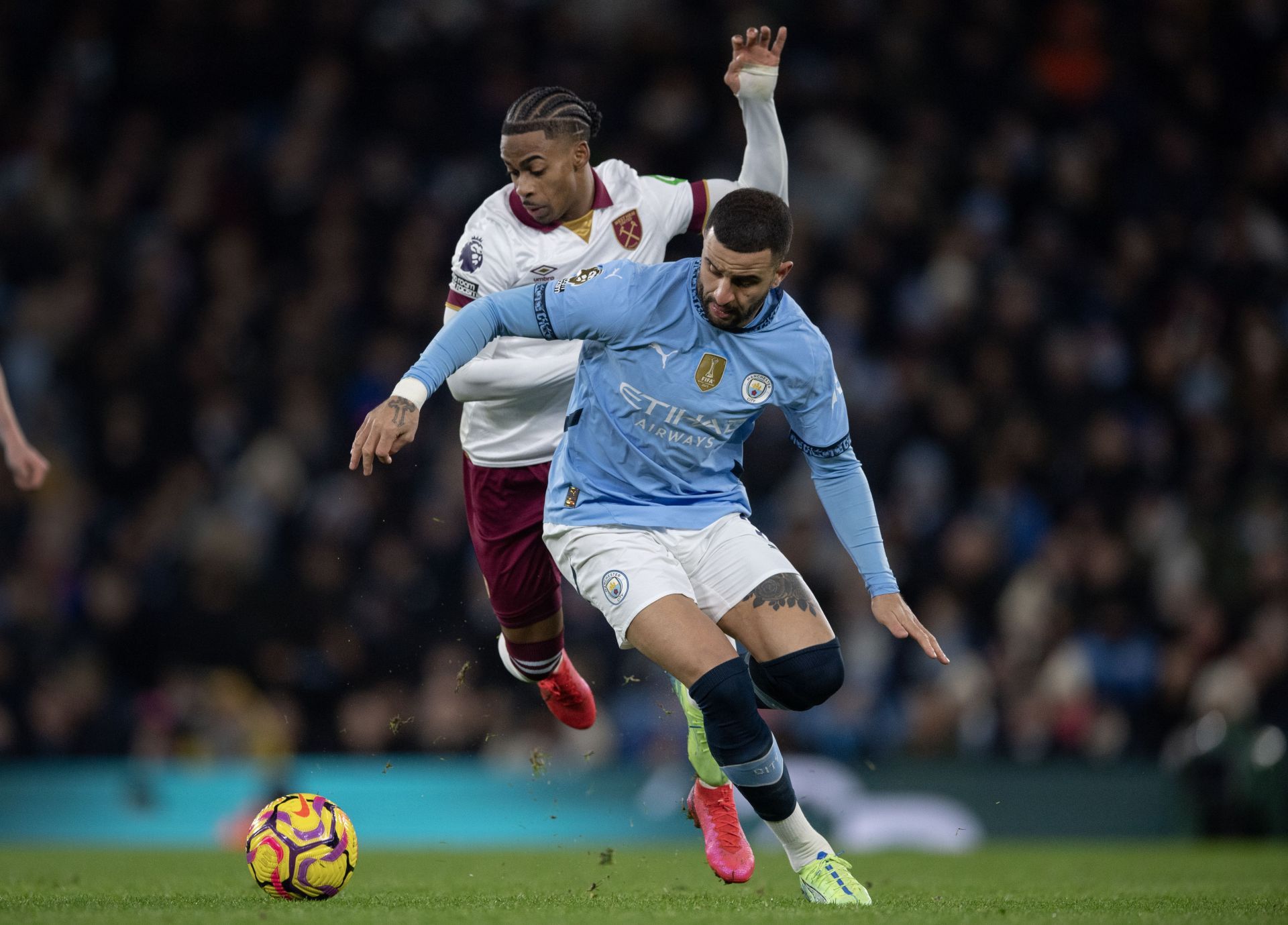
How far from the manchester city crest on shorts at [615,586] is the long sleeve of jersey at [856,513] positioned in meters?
0.82

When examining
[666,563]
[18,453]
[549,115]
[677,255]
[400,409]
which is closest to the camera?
[400,409]

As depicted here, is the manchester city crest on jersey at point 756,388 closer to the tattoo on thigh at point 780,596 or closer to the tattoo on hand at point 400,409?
the tattoo on thigh at point 780,596

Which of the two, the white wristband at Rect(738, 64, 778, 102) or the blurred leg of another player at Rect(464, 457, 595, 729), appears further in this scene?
the blurred leg of another player at Rect(464, 457, 595, 729)

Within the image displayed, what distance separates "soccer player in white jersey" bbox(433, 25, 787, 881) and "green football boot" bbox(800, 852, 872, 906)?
0.76m

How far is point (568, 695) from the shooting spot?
295 inches

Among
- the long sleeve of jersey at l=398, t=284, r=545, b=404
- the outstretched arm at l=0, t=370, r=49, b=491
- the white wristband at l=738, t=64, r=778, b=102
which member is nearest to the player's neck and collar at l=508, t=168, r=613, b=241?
the white wristband at l=738, t=64, r=778, b=102

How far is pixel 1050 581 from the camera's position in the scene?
11.5 meters

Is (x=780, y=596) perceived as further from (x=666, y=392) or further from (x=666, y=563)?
(x=666, y=392)

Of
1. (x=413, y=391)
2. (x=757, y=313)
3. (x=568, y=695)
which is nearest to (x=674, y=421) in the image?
(x=757, y=313)

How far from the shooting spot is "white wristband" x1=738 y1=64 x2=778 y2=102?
6465 millimetres

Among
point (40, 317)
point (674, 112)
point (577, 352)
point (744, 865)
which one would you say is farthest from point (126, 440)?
point (744, 865)

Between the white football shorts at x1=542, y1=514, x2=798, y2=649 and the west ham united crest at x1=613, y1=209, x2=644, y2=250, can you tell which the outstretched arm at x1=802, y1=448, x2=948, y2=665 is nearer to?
the white football shorts at x1=542, y1=514, x2=798, y2=649

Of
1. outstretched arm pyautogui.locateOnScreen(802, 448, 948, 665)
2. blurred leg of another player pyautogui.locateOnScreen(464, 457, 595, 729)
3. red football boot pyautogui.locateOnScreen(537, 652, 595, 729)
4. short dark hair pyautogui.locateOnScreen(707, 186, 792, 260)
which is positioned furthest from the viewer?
red football boot pyautogui.locateOnScreen(537, 652, 595, 729)

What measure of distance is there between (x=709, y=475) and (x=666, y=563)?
421 mm
